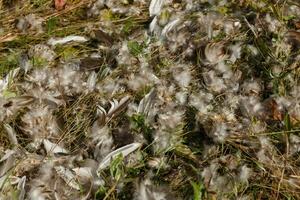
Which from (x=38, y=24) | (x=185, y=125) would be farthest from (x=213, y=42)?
(x=38, y=24)

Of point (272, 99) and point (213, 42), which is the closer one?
point (272, 99)

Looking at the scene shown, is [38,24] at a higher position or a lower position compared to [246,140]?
higher

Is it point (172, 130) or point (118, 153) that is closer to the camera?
point (118, 153)

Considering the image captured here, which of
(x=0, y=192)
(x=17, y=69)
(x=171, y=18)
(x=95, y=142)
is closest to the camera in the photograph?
(x=0, y=192)

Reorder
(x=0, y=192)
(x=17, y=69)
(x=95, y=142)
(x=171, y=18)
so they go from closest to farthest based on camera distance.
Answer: (x=0, y=192) < (x=95, y=142) < (x=17, y=69) < (x=171, y=18)

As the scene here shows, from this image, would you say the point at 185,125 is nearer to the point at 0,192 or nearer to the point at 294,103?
the point at 294,103

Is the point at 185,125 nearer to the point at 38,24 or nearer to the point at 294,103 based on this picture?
the point at 294,103
